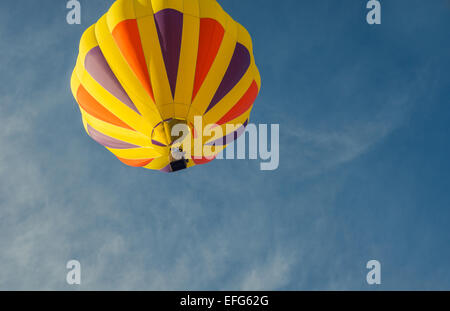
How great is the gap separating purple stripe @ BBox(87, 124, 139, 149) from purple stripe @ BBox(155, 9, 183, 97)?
7.56 feet

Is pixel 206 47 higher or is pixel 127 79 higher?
pixel 206 47

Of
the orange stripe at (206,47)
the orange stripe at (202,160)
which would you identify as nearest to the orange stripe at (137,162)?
the orange stripe at (202,160)

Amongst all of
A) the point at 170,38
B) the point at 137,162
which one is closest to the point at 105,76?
the point at 170,38

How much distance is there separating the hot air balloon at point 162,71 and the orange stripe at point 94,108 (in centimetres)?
3

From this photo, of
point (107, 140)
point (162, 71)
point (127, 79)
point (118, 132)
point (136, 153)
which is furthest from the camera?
point (136, 153)

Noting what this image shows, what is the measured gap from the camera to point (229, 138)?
9.98 m

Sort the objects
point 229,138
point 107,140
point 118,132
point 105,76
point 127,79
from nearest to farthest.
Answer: point 127,79
point 105,76
point 118,132
point 107,140
point 229,138

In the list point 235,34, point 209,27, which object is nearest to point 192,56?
point 209,27

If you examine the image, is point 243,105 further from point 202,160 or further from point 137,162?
point 137,162

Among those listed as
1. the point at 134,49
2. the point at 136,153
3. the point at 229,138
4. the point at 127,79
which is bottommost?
the point at 136,153

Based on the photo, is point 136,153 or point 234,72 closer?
point 234,72

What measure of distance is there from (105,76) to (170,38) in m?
1.75

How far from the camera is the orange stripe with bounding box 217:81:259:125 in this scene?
9.25 meters

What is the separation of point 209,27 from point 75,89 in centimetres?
370
